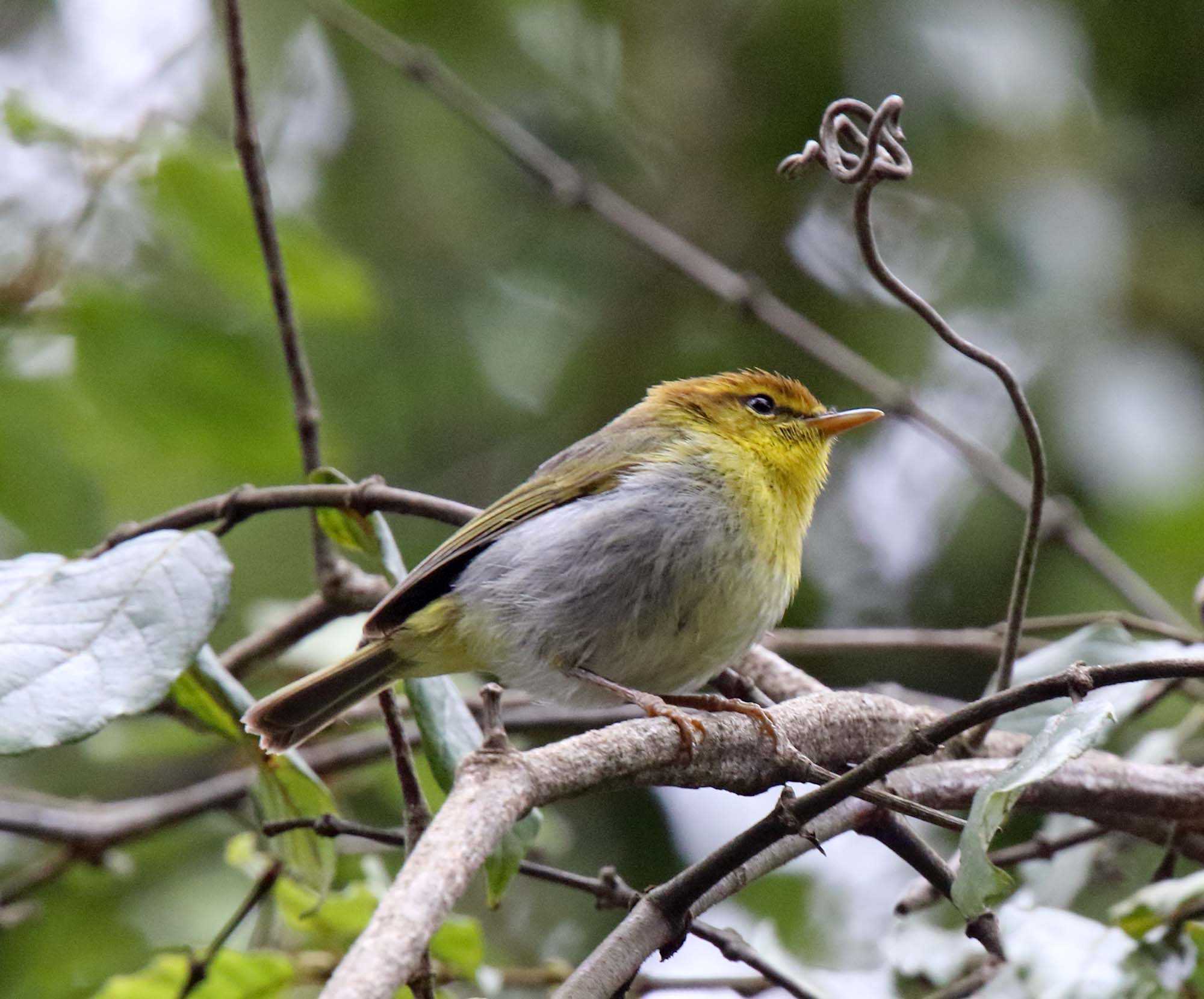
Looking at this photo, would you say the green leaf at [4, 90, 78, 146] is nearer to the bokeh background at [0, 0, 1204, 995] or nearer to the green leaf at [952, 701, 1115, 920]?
the bokeh background at [0, 0, 1204, 995]

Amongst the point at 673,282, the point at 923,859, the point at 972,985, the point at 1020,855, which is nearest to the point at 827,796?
the point at 923,859

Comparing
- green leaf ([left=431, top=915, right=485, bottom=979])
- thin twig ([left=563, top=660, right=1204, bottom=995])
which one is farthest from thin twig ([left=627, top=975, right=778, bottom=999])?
thin twig ([left=563, top=660, right=1204, bottom=995])

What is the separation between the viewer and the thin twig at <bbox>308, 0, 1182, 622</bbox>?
382cm

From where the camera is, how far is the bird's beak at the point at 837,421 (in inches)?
156

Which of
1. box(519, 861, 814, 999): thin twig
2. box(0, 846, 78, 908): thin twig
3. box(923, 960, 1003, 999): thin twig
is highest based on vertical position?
box(519, 861, 814, 999): thin twig

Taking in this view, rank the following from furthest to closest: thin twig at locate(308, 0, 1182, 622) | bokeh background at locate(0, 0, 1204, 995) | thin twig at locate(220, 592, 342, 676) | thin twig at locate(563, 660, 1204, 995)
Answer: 1. bokeh background at locate(0, 0, 1204, 995)
2. thin twig at locate(308, 0, 1182, 622)
3. thin twig at locate(220, 592, 342, 676)
4. thin twig at locate(563, 660, 1204, 995)

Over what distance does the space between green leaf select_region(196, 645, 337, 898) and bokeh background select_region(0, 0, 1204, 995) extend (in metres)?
1.48

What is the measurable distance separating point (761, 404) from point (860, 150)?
186 cm

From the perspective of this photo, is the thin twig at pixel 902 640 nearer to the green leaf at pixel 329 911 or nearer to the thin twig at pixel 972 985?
the thin twig at pixel 972 985

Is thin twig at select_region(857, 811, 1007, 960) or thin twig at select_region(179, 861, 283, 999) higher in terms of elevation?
thin twig at select_region(857, 811, 1007, 960)

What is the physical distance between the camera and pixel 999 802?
1.86 meters

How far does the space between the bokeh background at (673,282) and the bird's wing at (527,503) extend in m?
1.02

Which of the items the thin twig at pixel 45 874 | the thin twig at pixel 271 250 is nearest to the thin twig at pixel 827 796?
the thin twig at pixel 271 250

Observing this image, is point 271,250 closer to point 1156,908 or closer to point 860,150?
point 860,150
